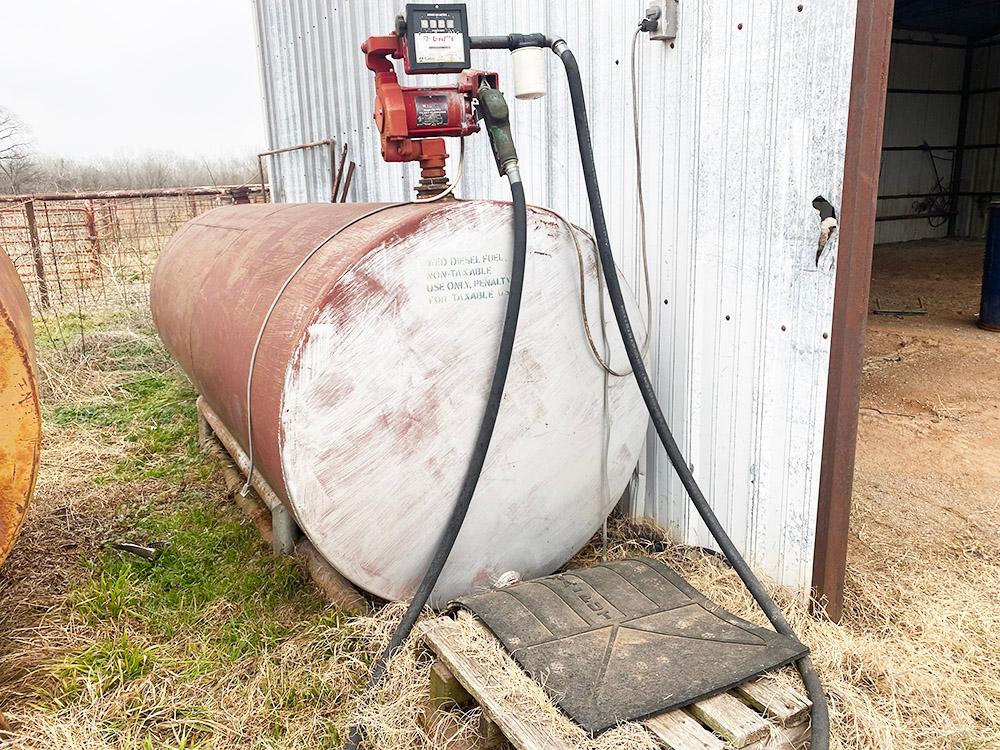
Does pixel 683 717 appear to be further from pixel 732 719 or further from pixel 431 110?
pixel 431 110

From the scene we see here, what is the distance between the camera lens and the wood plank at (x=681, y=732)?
1.79 metres

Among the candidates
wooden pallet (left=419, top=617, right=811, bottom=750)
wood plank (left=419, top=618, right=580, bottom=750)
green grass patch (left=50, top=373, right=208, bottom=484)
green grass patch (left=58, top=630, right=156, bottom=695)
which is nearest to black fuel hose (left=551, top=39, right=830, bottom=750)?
wooden pallet (left=419, top=617, right=811, bottom=750)

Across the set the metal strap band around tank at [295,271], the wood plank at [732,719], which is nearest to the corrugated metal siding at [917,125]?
the metal strap band around tank at [295,271]

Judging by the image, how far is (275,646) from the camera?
2.63 m

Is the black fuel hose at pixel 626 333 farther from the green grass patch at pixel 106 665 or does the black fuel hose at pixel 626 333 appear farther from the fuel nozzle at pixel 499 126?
the green grass patch at pixel 106 665

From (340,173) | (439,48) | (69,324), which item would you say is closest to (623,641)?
(439,48)

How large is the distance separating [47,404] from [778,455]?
16.3 feet

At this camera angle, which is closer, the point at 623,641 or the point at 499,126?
the point at 623,641

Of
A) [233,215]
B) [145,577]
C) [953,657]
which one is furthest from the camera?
[233,215]

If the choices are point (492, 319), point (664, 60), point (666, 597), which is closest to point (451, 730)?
point (666, 597)

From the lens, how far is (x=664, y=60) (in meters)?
2.75

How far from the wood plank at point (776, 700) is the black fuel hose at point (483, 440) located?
890mm

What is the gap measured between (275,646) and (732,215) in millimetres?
2058

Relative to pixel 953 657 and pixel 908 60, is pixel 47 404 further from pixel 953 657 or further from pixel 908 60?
pixel 908 60
